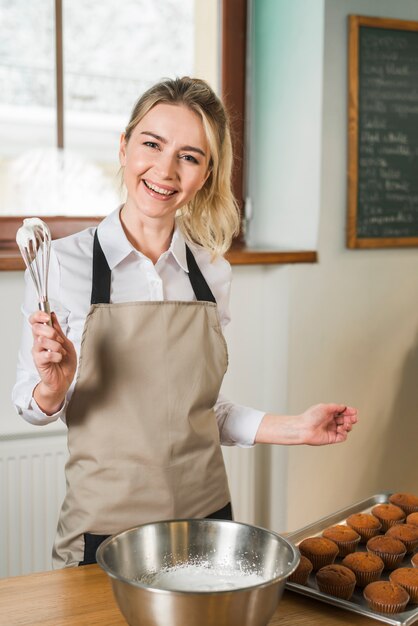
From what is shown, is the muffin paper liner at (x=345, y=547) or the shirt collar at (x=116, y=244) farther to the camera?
the shirt collar at (x=116, y=244)

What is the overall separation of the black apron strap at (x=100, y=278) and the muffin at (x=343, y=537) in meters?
0.60

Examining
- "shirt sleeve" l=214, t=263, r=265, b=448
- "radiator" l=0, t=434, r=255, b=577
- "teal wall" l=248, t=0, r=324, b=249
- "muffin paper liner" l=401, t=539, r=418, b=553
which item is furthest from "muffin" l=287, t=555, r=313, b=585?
"teal wall" l=248, t=0, r=324, b=249

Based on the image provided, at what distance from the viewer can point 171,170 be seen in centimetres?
165

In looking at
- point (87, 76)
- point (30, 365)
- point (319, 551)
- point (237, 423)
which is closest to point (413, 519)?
point (319, 551)

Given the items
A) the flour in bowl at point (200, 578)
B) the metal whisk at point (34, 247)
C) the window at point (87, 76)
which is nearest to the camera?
the flour in bowl at point (200, 578)

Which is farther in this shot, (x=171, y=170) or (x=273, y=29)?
(x=273, y=29)

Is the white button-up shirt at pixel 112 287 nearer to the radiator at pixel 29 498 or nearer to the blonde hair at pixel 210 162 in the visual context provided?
the blonde hair at pixel 210 162

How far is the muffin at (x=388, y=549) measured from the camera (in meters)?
1.33

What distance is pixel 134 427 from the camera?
61.5 inches

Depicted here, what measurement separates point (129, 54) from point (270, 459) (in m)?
1.45

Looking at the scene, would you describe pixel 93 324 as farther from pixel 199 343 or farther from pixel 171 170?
pixel 171 170

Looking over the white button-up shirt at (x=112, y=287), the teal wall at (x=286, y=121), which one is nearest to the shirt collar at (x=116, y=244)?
the white button-up shirt at (x=112, y=287)

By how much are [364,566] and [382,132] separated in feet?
6.16

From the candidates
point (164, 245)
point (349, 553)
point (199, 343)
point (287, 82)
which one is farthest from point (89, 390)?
point (287, 82)
